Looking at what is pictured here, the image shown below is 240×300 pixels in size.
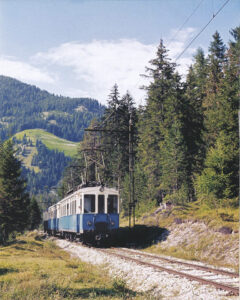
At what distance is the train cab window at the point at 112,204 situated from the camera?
23.3 meters

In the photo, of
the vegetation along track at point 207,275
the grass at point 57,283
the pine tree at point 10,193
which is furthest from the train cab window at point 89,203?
the pine tree at point 10,193

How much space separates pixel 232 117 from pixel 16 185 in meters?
24.0

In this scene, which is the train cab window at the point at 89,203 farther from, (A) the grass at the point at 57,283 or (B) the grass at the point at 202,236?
(A) the grass at the point at 57,283

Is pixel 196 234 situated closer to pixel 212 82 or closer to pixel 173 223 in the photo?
pixel 173 223

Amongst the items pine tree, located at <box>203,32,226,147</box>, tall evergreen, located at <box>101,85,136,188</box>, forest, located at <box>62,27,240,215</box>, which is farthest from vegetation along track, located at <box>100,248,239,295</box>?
tall evergreen, located at <box>101,85,136,188</box>

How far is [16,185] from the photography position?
37156 millimetres

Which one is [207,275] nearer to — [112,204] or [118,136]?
[112,204]

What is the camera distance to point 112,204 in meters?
23.4

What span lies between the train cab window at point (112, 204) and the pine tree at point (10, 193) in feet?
53.3

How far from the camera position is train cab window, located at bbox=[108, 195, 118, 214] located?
916 inches

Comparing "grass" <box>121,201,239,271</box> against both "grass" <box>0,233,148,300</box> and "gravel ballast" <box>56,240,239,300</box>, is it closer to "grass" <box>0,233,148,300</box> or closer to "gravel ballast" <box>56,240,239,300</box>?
"gravel ballast" <box>56,240,239,300</box>

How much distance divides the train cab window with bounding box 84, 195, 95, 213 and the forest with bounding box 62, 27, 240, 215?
2837mm

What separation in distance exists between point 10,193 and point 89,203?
16310 millimetres

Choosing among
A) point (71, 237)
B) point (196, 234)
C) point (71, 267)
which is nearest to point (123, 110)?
point (71, 237)
